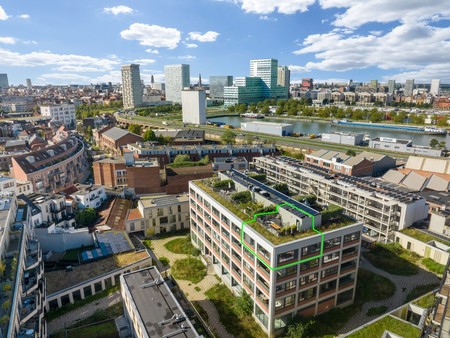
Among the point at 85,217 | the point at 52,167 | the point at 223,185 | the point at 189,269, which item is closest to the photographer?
the point at 189,269

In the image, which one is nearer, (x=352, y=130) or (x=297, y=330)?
(x=297, y=330)

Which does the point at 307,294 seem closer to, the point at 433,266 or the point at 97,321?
the point at 433,266

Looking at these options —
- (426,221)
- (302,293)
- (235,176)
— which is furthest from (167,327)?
(426,221)

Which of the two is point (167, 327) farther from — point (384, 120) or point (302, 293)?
point (384, 120)

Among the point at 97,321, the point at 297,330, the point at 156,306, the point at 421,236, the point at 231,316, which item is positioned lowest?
the point at 231,316

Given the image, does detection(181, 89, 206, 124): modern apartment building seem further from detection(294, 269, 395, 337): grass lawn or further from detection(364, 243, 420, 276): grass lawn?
detection(294, 269, 395, 337): grass lawn

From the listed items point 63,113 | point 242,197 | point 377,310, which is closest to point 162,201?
point 242,197
